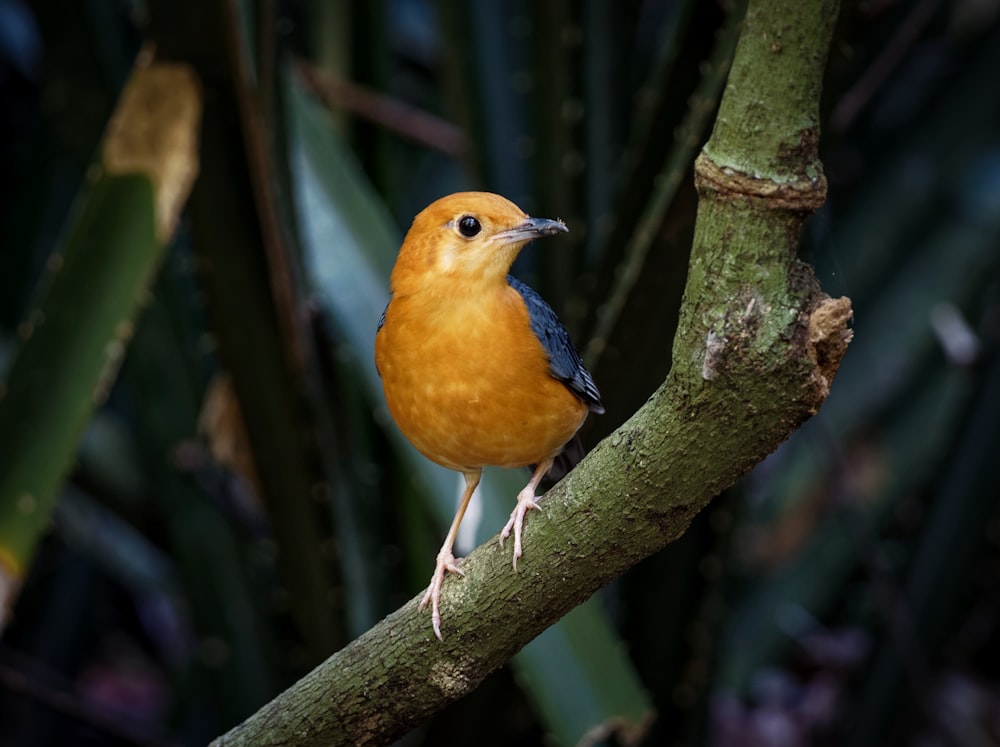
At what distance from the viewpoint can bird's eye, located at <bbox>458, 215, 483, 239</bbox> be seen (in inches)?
65.3

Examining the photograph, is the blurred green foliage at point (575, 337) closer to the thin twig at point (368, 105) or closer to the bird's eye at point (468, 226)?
the thin twig at point (368, 105)

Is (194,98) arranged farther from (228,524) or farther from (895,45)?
(895,45)

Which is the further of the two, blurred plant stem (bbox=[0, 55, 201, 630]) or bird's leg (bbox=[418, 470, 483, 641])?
blurred plant stem (bbox=[0, 55, 201, 630])

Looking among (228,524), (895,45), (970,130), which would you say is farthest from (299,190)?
(970,130)

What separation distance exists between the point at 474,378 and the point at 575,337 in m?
0.96

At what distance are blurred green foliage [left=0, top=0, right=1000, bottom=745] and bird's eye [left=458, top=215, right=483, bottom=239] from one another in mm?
433

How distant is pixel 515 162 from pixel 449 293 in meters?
1.80

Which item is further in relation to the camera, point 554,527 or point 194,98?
point 194,98

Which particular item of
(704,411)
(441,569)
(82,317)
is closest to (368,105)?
(82,317)

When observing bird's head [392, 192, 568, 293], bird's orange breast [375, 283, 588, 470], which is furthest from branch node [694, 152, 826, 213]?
bird's orange breast [375, 283, 588, 470]

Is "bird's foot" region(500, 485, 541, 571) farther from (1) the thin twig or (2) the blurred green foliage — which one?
(1) the thin twig

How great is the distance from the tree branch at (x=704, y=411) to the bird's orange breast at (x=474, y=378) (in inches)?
9.4

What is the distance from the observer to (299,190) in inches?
114

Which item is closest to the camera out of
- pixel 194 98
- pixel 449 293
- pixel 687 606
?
pixel 449 293
